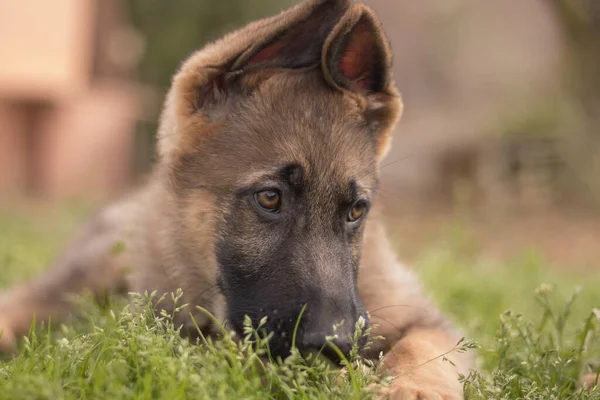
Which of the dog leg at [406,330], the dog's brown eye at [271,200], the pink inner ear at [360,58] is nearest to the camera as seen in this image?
the dog leg at [406,330]

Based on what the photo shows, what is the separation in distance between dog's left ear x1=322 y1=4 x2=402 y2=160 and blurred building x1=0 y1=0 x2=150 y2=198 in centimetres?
795

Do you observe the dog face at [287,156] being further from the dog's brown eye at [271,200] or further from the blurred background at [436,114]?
the blurred background at [436,114]

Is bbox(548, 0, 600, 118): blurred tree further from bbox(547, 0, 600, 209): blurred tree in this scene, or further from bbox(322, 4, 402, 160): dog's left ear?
bbox(322, 4, 402, 160): dog's left ear

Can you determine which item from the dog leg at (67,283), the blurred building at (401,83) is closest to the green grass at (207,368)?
the dog leg at (67,283)

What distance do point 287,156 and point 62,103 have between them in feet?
32.5

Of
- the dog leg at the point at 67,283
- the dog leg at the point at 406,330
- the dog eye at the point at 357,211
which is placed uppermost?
the dog eye at the point at 357,211

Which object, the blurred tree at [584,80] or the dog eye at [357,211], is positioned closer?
→ the dog eye at [357,211]

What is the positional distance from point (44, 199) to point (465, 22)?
10341mm

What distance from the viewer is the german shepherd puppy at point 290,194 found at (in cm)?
255

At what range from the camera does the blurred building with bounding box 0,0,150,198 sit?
1048 centimetres

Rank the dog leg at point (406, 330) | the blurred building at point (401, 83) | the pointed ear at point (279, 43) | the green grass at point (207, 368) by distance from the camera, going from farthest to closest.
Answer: the blurred building at point (401, 83)
the pointed ear at point (279, 43)
the dog leg at point (406, 330)
the green grass at point (207, 368)

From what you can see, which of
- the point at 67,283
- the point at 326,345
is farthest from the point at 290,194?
the point at 67,283

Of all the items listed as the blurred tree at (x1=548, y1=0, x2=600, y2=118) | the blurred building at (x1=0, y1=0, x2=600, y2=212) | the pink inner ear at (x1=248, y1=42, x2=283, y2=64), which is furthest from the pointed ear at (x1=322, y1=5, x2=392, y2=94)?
the blurred tree at (x1=548, y1=0, x2=600, y2=118)

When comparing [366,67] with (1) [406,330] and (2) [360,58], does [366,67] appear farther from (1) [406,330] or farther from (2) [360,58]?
(1) [406,330]
